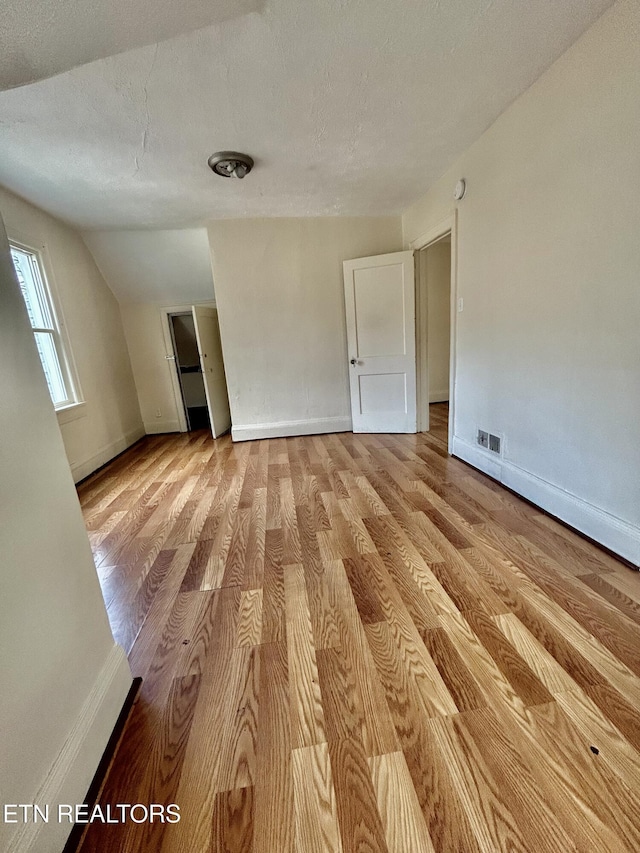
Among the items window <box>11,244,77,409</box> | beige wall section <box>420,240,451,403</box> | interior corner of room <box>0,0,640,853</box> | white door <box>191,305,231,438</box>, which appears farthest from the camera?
beige wall section <box>420,240,451,403</box>

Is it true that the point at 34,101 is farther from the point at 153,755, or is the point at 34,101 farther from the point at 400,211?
the point at 400,211

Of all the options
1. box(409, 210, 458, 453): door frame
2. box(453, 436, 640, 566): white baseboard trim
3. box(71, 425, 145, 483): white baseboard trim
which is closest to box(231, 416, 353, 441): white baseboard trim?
box(409, 210, 458, 453): door frame

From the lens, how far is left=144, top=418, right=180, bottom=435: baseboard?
4.90 meters

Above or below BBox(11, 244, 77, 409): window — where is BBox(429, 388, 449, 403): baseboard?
below

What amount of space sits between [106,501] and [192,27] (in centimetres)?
296

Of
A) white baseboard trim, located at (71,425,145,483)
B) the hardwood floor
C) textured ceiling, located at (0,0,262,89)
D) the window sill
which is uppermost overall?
textured ceiling, located at (0,0,262,89)

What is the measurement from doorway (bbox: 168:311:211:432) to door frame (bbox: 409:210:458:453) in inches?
133

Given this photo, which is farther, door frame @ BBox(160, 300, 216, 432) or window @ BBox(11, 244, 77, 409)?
door frame @ BBox(160, 300, 216, 432)

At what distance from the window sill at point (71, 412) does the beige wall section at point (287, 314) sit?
1559 millimetres

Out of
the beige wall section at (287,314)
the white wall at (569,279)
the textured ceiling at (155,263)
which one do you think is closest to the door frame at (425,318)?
the white wall at (569,279)

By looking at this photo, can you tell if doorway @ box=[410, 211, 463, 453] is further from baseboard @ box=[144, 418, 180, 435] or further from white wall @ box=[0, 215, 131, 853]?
baseboard @ box=[144, 418, 180, 435]

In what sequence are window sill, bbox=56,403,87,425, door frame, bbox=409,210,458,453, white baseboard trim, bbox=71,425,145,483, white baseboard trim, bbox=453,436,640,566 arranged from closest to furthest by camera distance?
white baseboard trim, bbox=453,436,640,566 → door frame, bbox=409,210,458,453 → window sill, bbox=56,403,87,425 → white baseboard trim, bbox=71,425,145,483

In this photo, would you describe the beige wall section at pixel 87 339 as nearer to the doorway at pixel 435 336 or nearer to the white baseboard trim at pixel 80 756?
the white baseboard trim at pixel 80 756

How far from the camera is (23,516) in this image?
783 millimetres
